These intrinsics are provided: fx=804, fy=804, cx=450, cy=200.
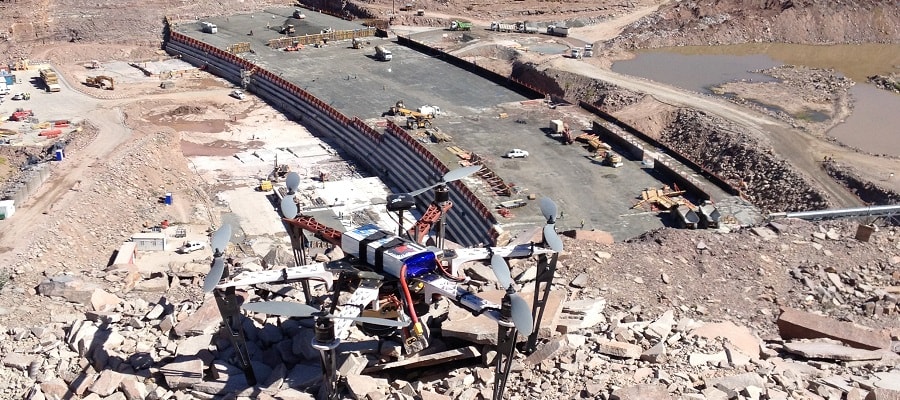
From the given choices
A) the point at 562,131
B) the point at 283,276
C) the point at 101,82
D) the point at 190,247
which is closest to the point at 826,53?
the point at 562,131

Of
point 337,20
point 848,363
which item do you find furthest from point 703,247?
point 337,20

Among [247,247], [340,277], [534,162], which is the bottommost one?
[247,247]

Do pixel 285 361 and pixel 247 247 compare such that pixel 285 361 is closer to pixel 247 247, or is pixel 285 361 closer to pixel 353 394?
pixel 353 394

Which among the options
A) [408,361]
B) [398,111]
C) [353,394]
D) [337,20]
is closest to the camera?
[353,394]

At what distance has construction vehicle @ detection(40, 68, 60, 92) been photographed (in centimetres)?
6225

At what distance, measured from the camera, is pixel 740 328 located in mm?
23812

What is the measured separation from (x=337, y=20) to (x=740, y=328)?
67739mm

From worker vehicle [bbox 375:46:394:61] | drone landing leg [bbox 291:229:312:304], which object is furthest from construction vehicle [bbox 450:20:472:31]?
drone landing leg [bbox 291:229:312:304]

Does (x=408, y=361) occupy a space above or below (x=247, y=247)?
above

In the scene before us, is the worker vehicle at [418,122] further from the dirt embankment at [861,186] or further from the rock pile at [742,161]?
the dirt embankment at [861,186]

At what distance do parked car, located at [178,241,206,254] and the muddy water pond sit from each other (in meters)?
45.7

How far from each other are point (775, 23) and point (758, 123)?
3808 centimetres

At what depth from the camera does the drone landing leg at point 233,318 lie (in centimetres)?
1894

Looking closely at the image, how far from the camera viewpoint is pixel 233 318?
1927 centimetres
